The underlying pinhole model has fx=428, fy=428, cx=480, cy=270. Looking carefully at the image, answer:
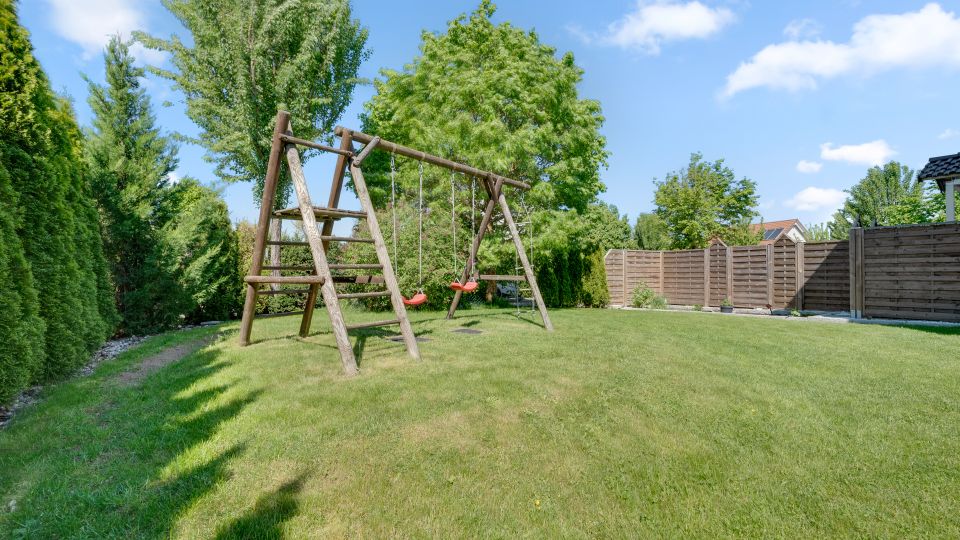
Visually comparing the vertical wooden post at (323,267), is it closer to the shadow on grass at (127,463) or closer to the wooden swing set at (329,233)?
the wooden swing set at (329,233)

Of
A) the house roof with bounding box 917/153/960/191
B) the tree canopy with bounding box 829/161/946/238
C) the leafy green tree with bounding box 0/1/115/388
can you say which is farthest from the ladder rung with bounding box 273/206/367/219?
the tree canopy with bounding box 829/161/946/238

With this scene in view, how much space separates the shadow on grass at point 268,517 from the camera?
200 cm

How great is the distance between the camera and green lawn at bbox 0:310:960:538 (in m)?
2.16

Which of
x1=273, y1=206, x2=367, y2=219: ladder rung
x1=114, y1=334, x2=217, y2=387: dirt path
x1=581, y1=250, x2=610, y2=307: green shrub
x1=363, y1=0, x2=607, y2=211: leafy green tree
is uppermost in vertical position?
x1=363, y1=0, x2=607, y2=211: leafy green tree

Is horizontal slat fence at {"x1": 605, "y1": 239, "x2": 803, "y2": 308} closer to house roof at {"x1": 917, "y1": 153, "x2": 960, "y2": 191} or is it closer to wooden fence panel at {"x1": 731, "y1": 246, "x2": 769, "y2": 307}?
wooden fence panel at {"x1": 731, "y1": 246, "x2": 769, "y2": 307}

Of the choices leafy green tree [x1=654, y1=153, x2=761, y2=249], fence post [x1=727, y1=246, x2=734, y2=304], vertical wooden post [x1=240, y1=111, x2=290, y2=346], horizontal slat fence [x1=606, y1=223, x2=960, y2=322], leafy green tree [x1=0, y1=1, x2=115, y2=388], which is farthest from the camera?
leafy green tree [x1=654, y1=153, x2=761, y2=249]

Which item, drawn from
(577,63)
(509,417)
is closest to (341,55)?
(577,63)

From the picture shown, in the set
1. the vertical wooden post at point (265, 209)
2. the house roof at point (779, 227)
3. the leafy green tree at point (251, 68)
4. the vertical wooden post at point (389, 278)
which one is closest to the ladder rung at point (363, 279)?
the vertical wooden post at point (389, 278)

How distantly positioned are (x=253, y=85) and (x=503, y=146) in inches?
345

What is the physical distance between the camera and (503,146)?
37.6 feet

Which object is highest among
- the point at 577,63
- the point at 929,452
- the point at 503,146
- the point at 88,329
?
the point at 577,63

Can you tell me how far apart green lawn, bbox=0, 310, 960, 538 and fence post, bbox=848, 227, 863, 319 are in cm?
725

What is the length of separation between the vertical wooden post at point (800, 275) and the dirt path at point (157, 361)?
16.3 metres

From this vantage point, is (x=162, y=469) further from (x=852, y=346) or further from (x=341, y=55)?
(x=341, y=55)
